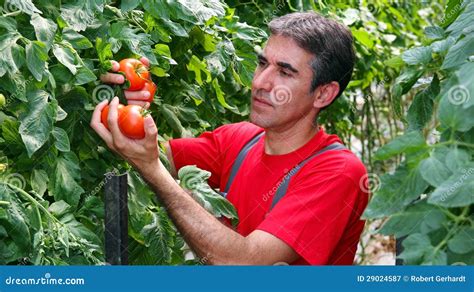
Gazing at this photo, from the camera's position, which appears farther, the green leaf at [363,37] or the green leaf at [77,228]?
the green leaf at [363,37]

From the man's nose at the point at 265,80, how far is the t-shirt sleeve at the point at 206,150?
0.96ft

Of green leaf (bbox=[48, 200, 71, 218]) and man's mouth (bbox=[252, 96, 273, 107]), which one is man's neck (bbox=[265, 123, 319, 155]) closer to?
man's mouth (bbox=[252, 96, 273, 107])

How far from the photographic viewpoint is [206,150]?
283cm

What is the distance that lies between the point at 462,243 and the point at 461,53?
42 centimetres

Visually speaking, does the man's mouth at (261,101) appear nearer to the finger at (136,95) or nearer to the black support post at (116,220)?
the finger at (136,95)

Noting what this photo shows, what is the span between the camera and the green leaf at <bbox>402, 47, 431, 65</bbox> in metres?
1.98

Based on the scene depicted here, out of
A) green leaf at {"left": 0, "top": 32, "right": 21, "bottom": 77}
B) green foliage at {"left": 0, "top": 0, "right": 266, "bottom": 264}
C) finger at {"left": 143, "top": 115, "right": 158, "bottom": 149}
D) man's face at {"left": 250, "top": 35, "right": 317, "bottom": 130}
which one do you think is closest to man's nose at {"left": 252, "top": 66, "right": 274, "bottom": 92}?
man's face at {"left": 250, "top": 35, "right": 317, "bottom": 130}

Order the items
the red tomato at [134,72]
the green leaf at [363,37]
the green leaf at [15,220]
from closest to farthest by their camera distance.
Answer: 1. the green leaf at [15,220]
2. the red tomato at [134,72]
3. the green leaf at [363,37]

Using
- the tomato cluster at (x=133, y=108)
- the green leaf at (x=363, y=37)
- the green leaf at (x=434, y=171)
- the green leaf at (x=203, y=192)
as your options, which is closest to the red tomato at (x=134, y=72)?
the tomato cluster at (x=133, y=108)

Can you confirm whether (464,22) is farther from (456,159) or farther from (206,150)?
(206,150)

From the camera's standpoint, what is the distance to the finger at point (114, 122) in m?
2.19

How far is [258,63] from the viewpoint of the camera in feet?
8.92

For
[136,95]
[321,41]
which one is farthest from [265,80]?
[136,95]

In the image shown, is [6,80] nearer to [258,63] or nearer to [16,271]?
[16,271]
